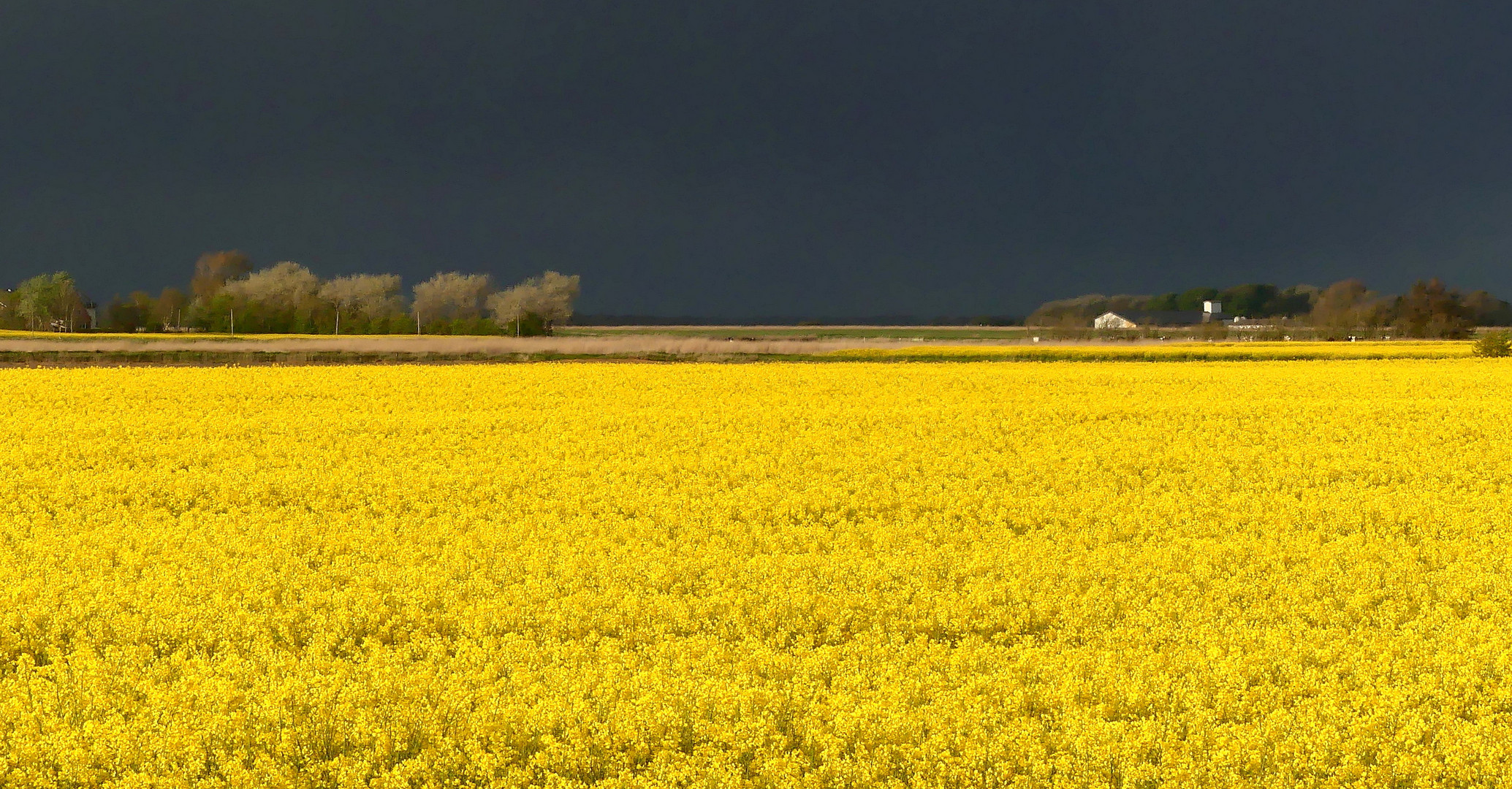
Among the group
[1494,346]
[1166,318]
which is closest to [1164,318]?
[1166,318]

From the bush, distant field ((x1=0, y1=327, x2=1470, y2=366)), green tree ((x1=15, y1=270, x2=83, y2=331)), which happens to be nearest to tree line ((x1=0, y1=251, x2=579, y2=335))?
green tree ((x1=15, y1=270, x2=83, y2=331))

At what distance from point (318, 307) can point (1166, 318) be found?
5075 inches

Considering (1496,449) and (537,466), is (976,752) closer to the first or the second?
(537,466)

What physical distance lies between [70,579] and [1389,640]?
10.5m

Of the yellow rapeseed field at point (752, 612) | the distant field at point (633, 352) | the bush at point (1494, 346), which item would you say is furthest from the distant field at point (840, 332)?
the yellow rapeseed field at point (752, 612)

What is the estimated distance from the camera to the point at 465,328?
101m

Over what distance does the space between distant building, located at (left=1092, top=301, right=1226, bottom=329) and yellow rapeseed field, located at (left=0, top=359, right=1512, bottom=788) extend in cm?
13540

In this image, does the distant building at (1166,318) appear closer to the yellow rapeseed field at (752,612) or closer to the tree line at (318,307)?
the tree line at (318,307)

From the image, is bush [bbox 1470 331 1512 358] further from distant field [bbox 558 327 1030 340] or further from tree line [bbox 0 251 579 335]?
tree line [bbox 0 251 579 335]

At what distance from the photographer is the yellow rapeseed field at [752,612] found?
556cm

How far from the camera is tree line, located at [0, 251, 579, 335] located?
102 metres

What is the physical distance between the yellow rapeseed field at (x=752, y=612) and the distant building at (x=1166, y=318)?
135 metres

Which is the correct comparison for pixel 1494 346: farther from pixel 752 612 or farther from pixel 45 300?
pixel 45 300

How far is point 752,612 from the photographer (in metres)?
8.02
